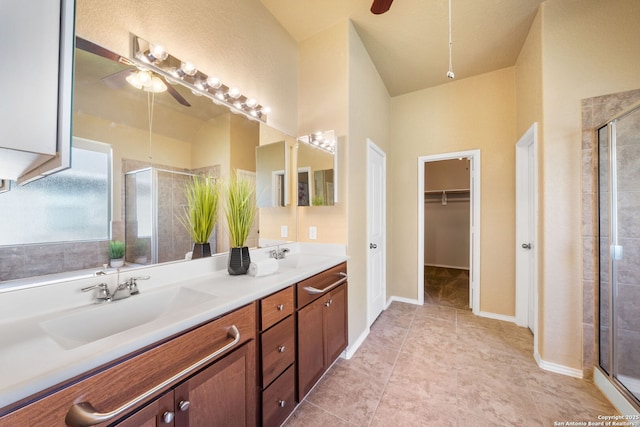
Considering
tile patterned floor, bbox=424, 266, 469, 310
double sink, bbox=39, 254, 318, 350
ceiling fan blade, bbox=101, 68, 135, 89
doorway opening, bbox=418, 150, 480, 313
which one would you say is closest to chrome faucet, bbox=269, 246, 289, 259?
double sink, bbox=39, 254, 318, 350

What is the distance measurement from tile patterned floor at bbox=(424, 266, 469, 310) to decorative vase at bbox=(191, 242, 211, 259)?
10.0 feet

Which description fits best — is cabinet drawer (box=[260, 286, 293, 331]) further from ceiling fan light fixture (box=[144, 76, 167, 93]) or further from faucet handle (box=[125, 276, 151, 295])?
ceiling fan light fixture (box=[144, 76, 167, 93])

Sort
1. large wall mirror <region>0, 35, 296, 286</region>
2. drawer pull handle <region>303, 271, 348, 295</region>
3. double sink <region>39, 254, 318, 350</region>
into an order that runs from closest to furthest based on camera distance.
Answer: double sink <region>39, 254, 318, 350</region> → large wall mirror <region>0, 35, 296, 286</region> → drawer pull handle <region>303, 271, 348, 295</region>

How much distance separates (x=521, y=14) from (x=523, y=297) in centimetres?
276

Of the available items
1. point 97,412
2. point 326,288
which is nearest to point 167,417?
point 97,412

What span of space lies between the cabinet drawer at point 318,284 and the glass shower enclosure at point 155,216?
74 centimetres

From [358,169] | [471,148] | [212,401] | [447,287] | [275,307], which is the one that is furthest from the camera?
[447,287]

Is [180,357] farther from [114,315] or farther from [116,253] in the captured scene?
[116,253]

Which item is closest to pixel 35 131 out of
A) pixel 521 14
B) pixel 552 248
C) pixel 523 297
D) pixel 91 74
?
pixel 91 74

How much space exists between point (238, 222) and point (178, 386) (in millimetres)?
910

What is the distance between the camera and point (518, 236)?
2.61 meters

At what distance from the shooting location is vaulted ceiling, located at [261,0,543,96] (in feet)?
6.34

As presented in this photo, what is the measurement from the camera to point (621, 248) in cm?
162

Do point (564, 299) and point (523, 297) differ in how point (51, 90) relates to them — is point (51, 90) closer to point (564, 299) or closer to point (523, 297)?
point (564, 299)
